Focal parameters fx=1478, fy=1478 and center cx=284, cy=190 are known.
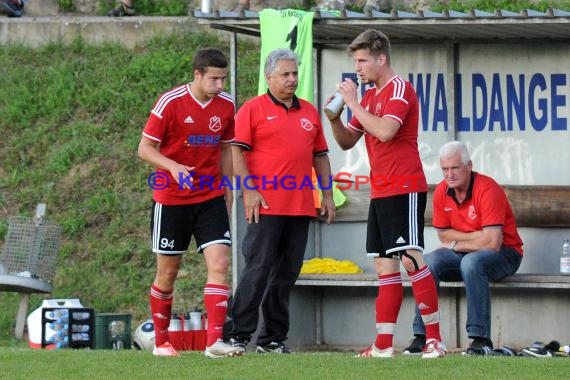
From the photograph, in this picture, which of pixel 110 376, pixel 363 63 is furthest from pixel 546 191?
pixel 110 376

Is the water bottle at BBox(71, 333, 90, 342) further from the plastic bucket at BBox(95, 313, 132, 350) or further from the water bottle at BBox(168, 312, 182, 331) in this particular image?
the water bottle at BBox(168, 312, 182, 331)

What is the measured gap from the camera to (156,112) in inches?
371

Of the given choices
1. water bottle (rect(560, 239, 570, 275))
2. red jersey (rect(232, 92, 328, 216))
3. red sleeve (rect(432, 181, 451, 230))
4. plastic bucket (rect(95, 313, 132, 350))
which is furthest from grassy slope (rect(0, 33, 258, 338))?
red jersey (rect(232, 92, 328, 216))

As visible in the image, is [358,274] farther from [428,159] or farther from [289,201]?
[289,201]

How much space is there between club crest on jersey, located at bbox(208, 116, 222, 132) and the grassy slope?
16.9 feet

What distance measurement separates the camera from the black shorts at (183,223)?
9.56 meters

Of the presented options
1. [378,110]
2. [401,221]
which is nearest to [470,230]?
[401,221]

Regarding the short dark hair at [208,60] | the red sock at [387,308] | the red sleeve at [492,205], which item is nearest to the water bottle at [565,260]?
the red sleeve at [492,205]

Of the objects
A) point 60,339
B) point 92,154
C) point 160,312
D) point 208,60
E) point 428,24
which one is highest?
point 428,24

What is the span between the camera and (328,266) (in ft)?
40.5

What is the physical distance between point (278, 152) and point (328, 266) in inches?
94.5

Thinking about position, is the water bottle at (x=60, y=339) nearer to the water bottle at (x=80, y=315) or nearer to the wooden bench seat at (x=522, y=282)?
the water bottle at (x=80, y=315)

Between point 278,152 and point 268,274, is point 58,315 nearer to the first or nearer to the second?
point 268,274

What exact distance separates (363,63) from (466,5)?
332 inches
